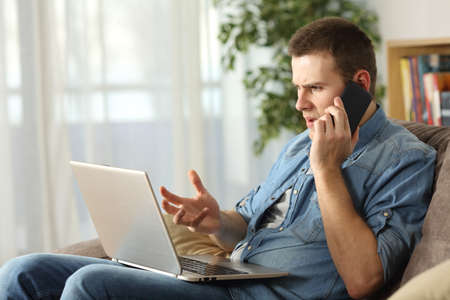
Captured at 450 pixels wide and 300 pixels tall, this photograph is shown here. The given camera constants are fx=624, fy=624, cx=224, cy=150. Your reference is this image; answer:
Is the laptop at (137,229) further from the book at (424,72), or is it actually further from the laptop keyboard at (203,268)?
the book at (424,72)

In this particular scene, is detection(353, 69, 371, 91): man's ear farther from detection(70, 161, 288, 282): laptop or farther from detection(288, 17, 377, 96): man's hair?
detection(70, 161, 288, 282): laptop

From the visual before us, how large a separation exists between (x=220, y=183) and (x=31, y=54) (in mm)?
1221

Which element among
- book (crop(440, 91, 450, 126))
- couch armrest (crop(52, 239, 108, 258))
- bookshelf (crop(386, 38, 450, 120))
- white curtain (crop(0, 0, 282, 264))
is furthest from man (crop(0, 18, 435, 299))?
white curtain (crop(0, 0, 282, 264))

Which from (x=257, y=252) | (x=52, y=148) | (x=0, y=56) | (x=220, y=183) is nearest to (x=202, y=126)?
(x=220, y=183)

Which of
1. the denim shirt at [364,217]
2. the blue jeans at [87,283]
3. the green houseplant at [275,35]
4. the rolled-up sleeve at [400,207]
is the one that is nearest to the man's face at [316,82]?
the denim shirt at [364,217]

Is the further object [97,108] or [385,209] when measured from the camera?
[97,108]

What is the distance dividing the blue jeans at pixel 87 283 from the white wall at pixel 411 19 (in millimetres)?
1740

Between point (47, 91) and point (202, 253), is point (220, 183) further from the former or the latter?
point (202, 253)

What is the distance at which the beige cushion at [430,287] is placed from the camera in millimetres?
777

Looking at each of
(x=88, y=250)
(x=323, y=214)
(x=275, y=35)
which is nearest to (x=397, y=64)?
(x=275, y=35)

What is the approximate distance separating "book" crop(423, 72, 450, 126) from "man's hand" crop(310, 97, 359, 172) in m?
1.04

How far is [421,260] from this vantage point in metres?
1.26

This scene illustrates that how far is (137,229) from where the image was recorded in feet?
4.51

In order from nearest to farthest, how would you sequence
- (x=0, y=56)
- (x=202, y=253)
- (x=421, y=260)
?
(x=421, y=260), (x=202, y=253), (x=0, y=56)
